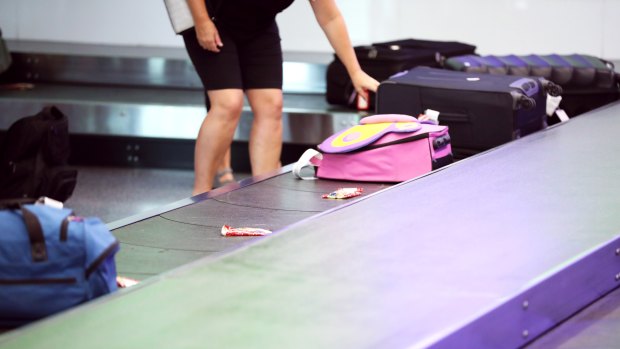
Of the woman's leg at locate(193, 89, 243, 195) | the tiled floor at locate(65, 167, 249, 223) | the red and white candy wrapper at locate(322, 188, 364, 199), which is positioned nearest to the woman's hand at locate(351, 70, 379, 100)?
the woman's leg at locate(193, 89, 243, 195)

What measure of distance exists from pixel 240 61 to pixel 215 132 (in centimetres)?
28

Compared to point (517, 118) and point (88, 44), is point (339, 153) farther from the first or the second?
point (88, 44)

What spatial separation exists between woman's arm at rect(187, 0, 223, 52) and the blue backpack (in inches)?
76.8

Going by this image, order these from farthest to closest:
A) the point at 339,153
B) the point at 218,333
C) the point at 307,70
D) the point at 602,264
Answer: the point at 307,70, the point at 339,153, the point at 602,264, the point at 218,333

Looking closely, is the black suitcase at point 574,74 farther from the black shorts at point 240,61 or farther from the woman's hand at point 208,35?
the woman's hand at point 208,35

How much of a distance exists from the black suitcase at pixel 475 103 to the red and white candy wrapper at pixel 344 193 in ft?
2.38

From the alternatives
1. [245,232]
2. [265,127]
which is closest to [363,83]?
[265,127]

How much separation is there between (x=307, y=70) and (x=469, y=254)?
4.63 m

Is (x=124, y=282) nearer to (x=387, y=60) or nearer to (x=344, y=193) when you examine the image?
(x=344, y=193)

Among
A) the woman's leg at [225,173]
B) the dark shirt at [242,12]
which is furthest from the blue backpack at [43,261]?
the woman's leg at [225,173]

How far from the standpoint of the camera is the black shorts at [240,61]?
3.95m

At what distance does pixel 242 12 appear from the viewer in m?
3.95

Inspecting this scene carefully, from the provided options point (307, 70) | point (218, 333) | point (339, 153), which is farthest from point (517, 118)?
point (307, 70)

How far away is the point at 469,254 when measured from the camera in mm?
2086
